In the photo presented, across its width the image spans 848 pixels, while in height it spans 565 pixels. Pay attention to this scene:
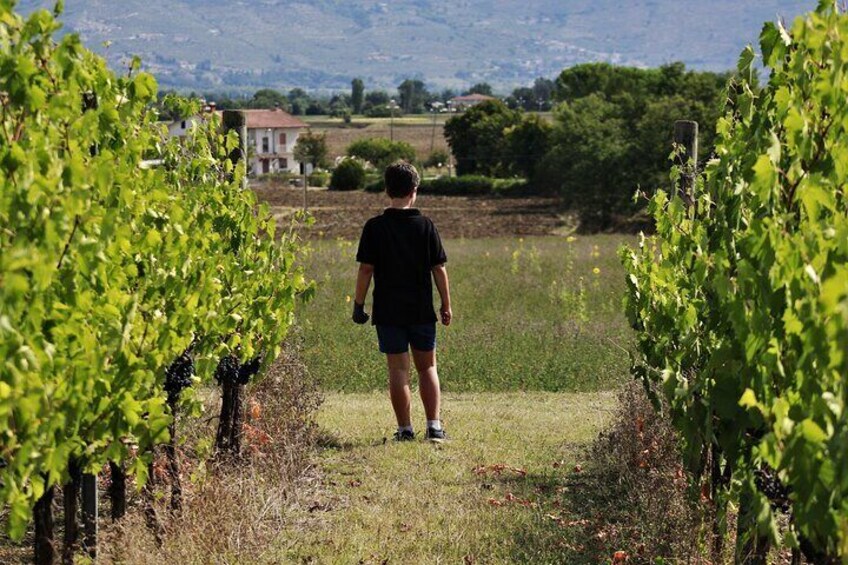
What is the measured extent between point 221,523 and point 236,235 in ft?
6.95

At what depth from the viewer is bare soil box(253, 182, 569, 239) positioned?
48.1 m

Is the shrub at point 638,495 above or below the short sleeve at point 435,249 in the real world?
below

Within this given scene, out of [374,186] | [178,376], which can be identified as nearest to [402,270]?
[178,376]

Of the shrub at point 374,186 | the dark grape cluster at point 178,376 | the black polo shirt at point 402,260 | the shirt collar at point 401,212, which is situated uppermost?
the shirt collar at point 401,212

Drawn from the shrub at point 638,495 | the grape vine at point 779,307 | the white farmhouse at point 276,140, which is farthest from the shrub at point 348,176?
the grape vine at point 779,307

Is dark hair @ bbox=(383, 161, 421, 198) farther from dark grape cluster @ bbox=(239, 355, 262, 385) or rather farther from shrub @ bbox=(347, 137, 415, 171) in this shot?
shrub @ bbox=(347, 137, 415, 171)

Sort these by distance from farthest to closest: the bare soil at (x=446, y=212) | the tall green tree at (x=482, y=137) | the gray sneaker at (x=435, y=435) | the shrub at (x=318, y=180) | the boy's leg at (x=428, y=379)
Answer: the tall green tree at (x=482, y=137) < the shrub at (x=318, y=180) < the bare soil at (x=446, y=212) < the gray sneaker at (x=435, y=435) < the boy's leg at (x=428, y=379)

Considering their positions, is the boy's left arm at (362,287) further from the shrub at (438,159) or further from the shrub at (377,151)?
the shrub at (438,159)

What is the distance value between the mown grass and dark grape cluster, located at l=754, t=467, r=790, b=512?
7.37 ft

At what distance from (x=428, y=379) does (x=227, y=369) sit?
1.64m

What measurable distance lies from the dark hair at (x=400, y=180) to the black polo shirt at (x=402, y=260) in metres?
0.11

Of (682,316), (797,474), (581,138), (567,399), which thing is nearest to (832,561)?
(797,474)

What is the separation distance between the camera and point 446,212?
59250 millimetres

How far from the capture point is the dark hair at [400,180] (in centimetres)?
777
